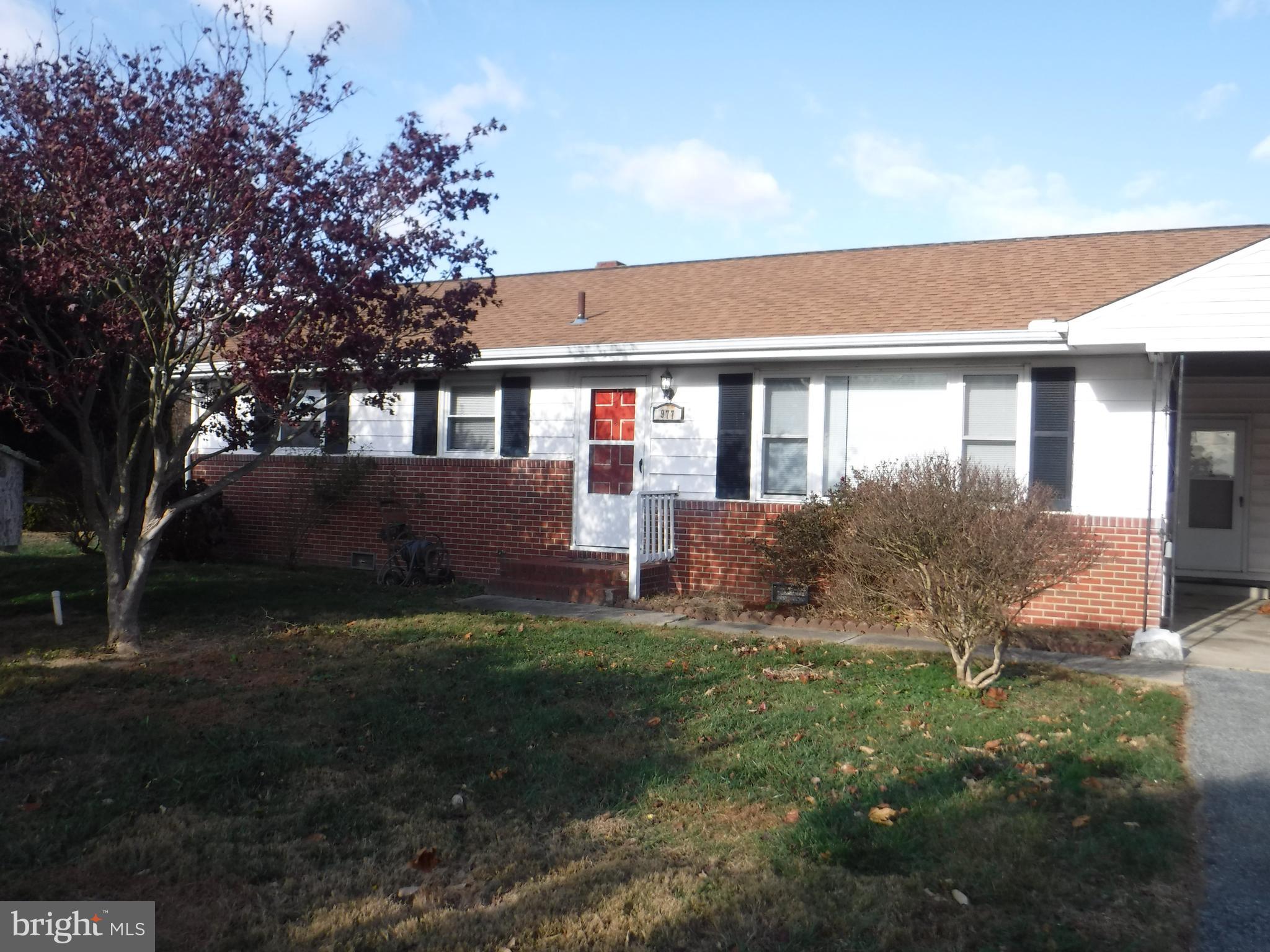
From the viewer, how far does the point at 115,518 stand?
27.5 ft

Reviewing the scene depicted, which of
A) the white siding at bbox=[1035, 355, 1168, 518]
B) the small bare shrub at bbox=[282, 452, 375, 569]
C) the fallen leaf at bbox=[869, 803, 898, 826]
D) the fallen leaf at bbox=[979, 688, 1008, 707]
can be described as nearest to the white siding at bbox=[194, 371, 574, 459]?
the small bare shrub at bbox=[282, 452, 375, 569]

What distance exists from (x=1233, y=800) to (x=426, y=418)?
1039 centimetres

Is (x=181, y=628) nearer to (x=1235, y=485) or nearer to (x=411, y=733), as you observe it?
(x=411, y=733)

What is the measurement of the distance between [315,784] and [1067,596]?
23.3ft

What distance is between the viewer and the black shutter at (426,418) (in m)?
13.6

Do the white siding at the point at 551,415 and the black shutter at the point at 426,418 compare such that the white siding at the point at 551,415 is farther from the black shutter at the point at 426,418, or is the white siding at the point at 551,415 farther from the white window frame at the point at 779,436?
the white window frame at the point at 779,436

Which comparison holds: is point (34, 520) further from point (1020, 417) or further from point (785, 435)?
point (1020, 417)

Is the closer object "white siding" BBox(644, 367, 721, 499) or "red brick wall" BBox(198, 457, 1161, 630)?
"red brick wall" BBox(198, 457, 1161, 630)

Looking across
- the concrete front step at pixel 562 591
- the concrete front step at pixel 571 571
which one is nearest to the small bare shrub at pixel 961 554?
the concrete front step at pixel 562 591

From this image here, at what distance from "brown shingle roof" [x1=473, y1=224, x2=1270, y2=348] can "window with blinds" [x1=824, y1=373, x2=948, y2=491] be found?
61cm

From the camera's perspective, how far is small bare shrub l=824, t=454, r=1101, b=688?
22.1ft

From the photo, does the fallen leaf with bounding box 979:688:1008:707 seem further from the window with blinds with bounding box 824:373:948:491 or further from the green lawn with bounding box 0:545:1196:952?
the window with blinds with bounding box 824:373:948:491

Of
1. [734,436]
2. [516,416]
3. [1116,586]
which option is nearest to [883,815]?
[1116,586]

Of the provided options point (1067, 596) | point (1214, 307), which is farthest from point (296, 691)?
point (1214, 307)
